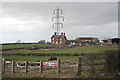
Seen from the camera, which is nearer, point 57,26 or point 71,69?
point 71,69

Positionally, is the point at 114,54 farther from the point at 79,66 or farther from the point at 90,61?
the point at 79,66

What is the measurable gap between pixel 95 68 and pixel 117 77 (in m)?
1.65

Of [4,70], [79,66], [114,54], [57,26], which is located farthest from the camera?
[57,26]

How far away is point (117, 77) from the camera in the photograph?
10.5m

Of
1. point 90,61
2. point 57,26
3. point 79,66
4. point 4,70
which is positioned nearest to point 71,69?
point 79,66

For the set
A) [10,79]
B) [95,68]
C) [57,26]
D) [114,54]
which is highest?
[57,26]

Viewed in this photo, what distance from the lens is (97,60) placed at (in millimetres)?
10523

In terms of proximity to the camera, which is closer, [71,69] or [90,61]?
[90,61]

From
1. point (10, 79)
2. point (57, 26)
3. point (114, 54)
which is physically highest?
point (57, 26)

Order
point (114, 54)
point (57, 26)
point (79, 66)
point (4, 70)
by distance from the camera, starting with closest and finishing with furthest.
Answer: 1. point (114, 54)
2. point (79, 66)
3. point (4, 70)
4. point (57, 26)

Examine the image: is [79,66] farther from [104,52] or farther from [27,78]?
[27,78]

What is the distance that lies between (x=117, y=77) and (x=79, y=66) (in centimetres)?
281

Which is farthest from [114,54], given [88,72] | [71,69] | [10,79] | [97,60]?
[10,79]

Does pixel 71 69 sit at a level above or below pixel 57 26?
below
